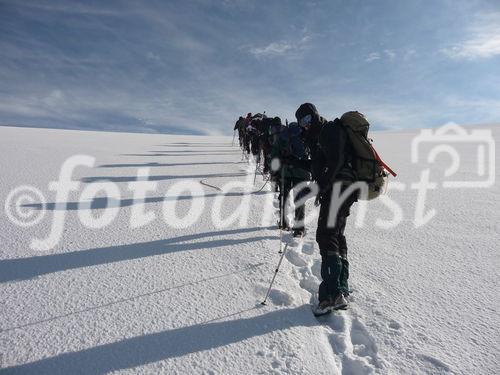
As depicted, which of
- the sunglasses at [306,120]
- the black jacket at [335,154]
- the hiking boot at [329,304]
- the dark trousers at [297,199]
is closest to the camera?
the black jacket at [335,154]

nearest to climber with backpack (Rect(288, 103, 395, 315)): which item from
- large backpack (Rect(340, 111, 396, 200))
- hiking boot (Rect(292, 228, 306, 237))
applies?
large backpack (Rect(340, 111, 396, 200))

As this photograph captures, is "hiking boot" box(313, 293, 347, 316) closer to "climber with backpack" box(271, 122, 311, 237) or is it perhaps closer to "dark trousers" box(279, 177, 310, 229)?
"climber with backpack" box(271, 122, 311, 237)

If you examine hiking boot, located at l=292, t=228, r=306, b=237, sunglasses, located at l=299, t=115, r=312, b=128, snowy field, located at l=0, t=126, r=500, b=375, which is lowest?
snowy field, located at l=0, t=126, r=500, b=375

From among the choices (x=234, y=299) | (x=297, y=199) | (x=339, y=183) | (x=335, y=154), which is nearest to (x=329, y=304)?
(x=234, y=299)

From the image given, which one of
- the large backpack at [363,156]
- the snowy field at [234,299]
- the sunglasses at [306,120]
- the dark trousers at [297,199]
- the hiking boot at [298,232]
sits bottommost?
the snowy field at [234,299]

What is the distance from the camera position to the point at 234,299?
3543mm

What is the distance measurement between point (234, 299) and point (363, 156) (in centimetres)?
207

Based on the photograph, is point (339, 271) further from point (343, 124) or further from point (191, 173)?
point (191, 173)

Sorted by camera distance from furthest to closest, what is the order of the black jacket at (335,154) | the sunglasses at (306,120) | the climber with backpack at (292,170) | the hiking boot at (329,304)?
the climber with backpack at (292,170)
the sunglasses at (306,120)
the hiking boot at (329,304)
the black jacket at (335,154)

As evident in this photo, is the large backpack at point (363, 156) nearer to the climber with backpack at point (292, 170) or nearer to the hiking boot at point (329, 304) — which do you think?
the hiking boot at point (329, 304)

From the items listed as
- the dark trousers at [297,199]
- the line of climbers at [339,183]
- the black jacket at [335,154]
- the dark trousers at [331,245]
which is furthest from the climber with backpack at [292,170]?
the dark trousers at [331,245]

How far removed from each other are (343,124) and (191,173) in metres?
8.76

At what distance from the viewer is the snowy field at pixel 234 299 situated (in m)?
2.69

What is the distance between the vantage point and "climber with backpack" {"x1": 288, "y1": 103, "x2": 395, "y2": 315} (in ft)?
10.5
